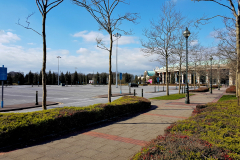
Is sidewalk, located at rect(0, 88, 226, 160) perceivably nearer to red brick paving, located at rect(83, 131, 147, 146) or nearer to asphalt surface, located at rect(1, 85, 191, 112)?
red brick paving, located at rect(83, 131, 147, 146)

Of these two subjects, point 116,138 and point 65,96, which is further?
point 65,96

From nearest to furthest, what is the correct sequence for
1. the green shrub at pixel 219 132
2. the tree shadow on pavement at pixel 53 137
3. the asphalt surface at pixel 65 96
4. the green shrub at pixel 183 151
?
1. the green shrub at pixel 183 151
2. the green shrub at pixel 219 132
3. the tree shadow on pavement at pixel 53 137
4. the asphalt surface at pixel 65 96

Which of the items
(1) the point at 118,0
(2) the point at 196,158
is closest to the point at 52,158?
(2) the point at 196,158

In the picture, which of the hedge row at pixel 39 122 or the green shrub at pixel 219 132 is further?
the hedge row at pixel 39 122

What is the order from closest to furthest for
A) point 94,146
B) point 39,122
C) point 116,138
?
point 94,146
point 39,122
point 116,138

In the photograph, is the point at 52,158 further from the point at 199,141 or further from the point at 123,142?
the point at 199,141

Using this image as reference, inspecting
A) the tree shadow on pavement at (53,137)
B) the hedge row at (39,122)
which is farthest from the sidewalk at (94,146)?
the hedge row at (39,122)

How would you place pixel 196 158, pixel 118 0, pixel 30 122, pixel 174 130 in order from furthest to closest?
pixel 118 0
pixel 30 122
pixel 174 130
pixel 196 158

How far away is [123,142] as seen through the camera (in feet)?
17.2

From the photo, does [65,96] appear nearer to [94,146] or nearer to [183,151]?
[94,146]

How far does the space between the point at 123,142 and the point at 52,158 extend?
1956 millimetres

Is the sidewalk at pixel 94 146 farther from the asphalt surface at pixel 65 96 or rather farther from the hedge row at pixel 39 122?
the asphalt surface at pixel 65 96

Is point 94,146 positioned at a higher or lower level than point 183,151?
lower

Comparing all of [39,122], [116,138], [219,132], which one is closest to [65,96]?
[39,122]
